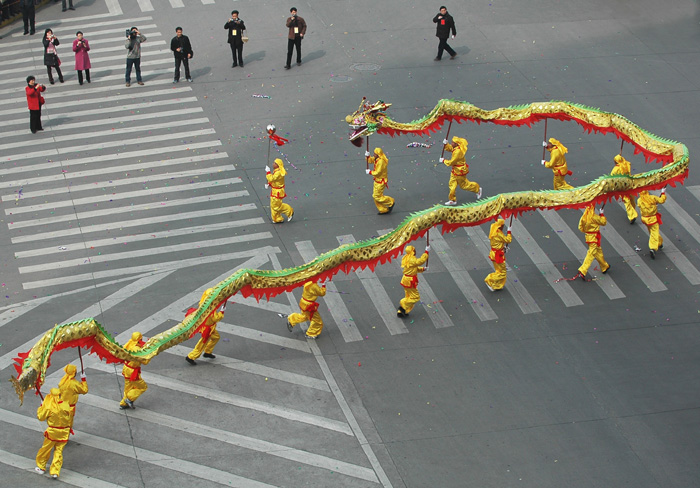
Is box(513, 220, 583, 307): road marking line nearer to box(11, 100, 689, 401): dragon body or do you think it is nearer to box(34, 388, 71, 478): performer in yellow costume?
box(11, 100, 689, 401): dragon body

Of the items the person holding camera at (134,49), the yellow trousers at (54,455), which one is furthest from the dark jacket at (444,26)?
the yellow trousers at (54,455)

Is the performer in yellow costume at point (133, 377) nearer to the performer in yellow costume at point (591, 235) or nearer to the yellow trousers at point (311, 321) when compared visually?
the yellow trousers at point (311, 321)

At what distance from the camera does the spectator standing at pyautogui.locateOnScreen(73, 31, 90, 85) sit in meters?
28.3

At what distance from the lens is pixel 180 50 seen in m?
28.4

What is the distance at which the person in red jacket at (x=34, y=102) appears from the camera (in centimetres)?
2572

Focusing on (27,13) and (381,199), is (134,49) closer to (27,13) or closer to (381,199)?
(27,13)

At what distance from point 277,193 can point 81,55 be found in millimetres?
9832

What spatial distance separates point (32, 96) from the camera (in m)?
25.8

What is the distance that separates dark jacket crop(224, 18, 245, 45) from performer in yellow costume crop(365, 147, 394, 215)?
841 centimetres

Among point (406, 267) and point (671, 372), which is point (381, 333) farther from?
point (671, 372)

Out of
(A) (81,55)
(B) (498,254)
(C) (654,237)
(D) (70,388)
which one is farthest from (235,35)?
(D) (70,388)

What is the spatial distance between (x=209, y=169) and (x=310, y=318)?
7388 mm

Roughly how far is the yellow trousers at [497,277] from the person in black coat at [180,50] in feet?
41.0

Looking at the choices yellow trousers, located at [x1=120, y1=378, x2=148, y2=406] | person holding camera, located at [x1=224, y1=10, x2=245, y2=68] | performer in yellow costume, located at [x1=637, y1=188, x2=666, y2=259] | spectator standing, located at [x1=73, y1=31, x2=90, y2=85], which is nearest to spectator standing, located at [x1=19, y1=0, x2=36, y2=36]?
spectator standing, located at [x1=73, y1=31, x2=90, y2=85]
